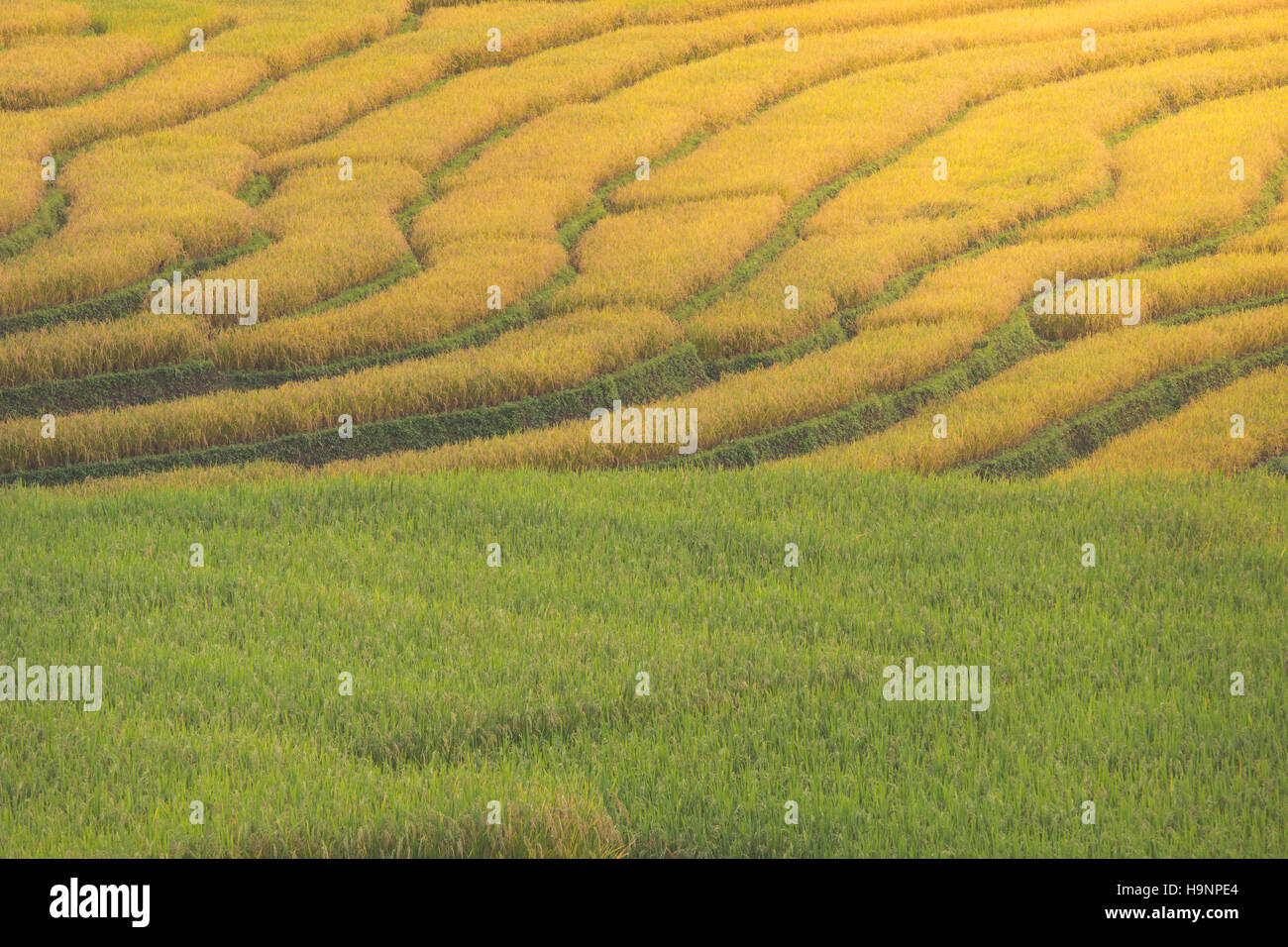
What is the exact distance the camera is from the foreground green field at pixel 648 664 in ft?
13.6

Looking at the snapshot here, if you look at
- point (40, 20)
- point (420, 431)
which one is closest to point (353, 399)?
point (420, 431)

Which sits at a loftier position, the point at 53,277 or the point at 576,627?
the point at 53,277

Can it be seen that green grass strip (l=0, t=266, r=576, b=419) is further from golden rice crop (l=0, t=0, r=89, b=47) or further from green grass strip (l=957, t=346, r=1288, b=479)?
golden rice crop (l=0, t=0, r=89, b=47)

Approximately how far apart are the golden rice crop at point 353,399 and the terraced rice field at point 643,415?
0.12 feet

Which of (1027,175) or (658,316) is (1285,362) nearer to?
(1027,175)

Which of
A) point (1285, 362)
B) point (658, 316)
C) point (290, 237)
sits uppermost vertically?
point (290, 237)

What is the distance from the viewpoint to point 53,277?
11.5m

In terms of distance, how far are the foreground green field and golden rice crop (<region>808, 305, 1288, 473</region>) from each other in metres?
0.90

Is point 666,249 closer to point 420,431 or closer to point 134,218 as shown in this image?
point 420,431

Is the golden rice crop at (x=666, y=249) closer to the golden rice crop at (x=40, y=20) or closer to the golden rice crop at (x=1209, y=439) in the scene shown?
the golden rice crop at (x=1209, y=439)

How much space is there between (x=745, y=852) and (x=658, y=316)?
7.69m

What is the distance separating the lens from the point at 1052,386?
33.0ft

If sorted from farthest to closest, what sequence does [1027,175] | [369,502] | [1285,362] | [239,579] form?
[1027,175]
[1285,362]
[369,502]
[239,579]
